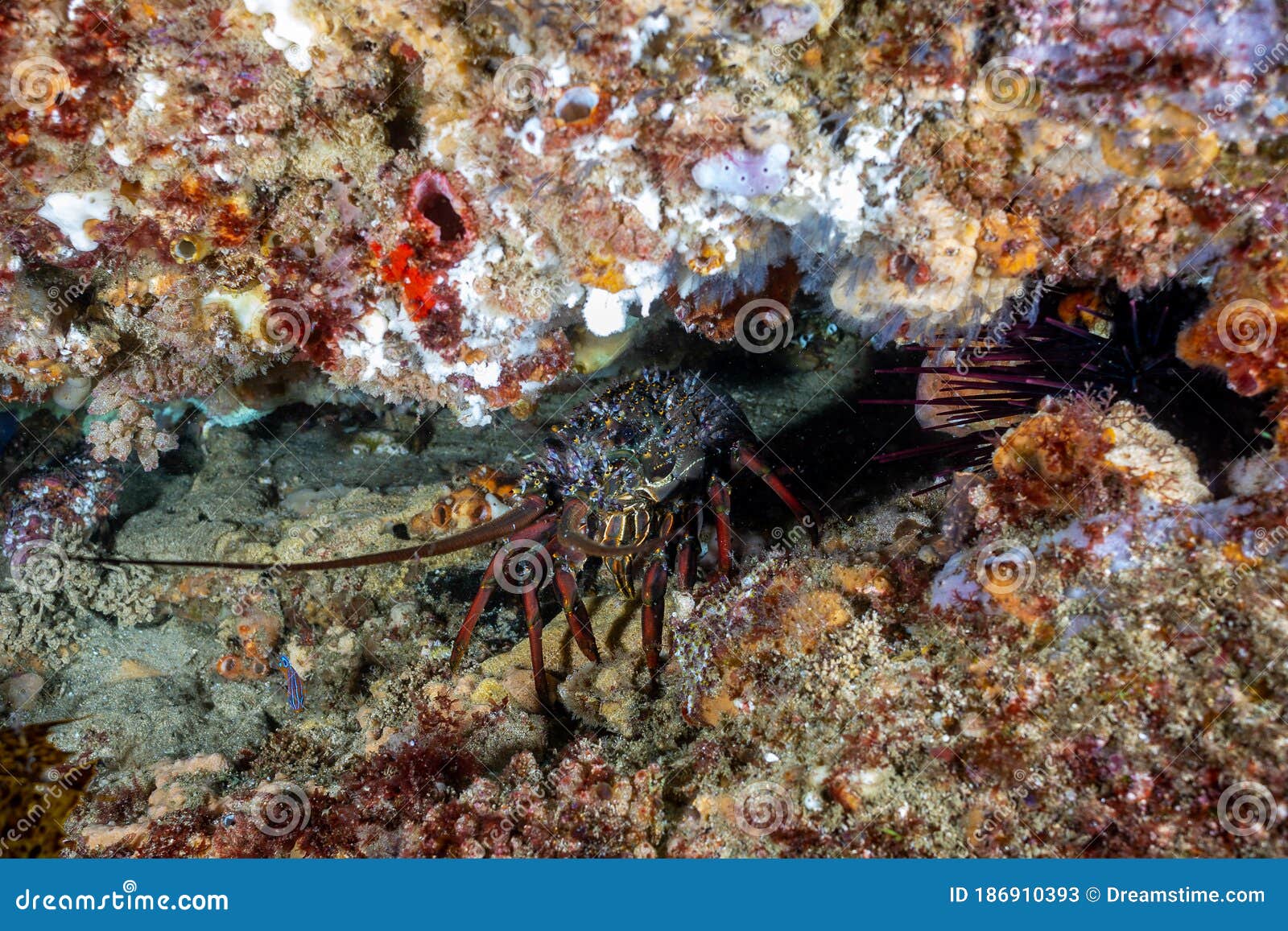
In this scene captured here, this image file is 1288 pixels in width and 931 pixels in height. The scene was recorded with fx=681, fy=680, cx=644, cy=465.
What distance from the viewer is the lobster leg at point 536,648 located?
395cm

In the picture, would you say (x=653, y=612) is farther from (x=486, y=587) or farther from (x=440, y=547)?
(x=440, y=547)

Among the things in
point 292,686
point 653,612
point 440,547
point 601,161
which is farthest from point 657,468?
point 292,686

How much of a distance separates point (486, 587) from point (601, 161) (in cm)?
274

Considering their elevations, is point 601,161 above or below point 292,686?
above

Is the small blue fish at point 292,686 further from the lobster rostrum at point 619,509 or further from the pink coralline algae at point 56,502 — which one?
the pink coralline algae at point 56,502

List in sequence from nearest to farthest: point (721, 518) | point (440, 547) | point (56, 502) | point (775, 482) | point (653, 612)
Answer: point (440, 547), point (653, 612), point (721, 518), point (775, 482), point (56, 502)

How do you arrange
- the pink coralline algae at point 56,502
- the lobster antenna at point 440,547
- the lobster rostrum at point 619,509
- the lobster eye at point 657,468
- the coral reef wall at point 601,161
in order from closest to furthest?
the coral reef wall at point 601,161 → the lobster antenna at point 440,547 → the lobster rostrum at point 619,509 → the lobster eye at point 657,468 → the pink coralline algae at point 56,502

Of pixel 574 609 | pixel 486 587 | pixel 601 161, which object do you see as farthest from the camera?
pixel 486 587

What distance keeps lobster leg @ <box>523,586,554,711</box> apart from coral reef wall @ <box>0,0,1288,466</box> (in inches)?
61.3

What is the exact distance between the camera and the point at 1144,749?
2123mm

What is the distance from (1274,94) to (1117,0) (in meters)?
0.58

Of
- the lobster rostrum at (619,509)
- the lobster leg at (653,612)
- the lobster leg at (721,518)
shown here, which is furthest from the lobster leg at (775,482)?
the lobster leg at (653,612)

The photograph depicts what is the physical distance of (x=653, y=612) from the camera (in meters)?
4.05

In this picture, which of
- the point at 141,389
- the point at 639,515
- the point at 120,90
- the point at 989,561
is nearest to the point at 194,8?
the point at 120,90
